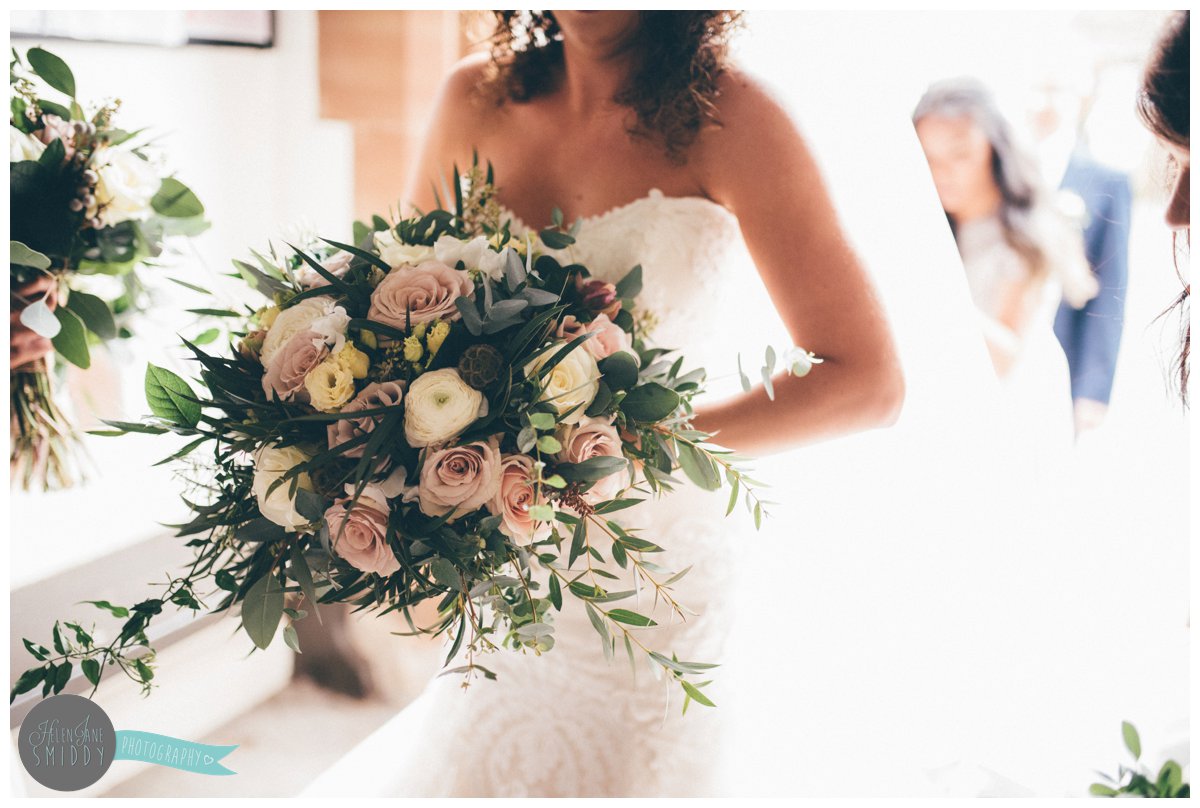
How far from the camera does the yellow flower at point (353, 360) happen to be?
74cm

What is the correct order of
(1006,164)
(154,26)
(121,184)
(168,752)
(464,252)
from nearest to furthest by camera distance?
(464,252) < (168,752) < (121,184) < (1006,164) < (154,26)

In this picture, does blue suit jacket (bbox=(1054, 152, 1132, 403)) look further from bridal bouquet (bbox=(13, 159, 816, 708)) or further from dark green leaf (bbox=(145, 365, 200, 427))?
dark green leaf (bbox=(145, 365, 200, 427))

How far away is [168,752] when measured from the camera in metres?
0.92

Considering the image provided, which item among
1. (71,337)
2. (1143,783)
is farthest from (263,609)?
(1143,783)

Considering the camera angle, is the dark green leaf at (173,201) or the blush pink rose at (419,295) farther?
the dark green leaf at (173,201)

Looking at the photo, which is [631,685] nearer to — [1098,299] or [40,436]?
[1098,299]

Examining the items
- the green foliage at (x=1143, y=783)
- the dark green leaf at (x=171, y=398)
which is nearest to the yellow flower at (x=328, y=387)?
the dark green leaf at (x=171, y=398)

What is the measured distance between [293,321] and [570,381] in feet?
0.94

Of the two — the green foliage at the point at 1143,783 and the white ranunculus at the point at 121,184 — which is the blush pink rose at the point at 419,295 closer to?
the white ranunculus at the point at 121,184

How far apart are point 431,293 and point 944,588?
0.86 meters

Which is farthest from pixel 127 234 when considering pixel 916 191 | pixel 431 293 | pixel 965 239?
pixel 965 239

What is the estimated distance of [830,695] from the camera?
116 centimetres

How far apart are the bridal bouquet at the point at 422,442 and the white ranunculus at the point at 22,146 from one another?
1.45ft

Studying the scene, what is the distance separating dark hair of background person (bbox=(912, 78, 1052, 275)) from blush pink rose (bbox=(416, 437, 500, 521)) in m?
0.90
